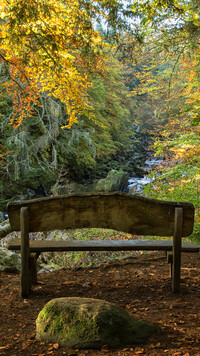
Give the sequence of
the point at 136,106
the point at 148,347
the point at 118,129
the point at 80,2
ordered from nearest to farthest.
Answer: the point at 148,347 < the point at 80,2 < the point at 118,129 < the point at 136,106

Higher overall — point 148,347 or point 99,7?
point 99,7

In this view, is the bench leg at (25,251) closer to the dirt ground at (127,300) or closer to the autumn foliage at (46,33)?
the dirt ground at (127,300)

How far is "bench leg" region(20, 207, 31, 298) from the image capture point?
9.89 ft

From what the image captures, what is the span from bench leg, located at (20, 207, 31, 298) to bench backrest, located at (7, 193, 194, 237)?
7 cm

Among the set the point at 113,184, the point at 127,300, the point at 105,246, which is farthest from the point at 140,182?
the point at 127,300

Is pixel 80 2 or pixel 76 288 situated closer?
pixel 76 288

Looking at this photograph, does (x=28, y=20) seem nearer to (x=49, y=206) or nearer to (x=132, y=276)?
(x=49, y=206)

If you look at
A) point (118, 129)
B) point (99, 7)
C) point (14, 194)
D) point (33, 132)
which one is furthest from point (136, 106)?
point (99, 7)

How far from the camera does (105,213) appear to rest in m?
3.03

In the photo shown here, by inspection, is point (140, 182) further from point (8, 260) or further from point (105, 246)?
point (105, 246)

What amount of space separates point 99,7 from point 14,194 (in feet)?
40.0

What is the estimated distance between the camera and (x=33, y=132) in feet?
57.2

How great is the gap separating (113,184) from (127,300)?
572 inches

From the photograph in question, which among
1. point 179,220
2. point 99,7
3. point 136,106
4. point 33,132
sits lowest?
point 179,220
